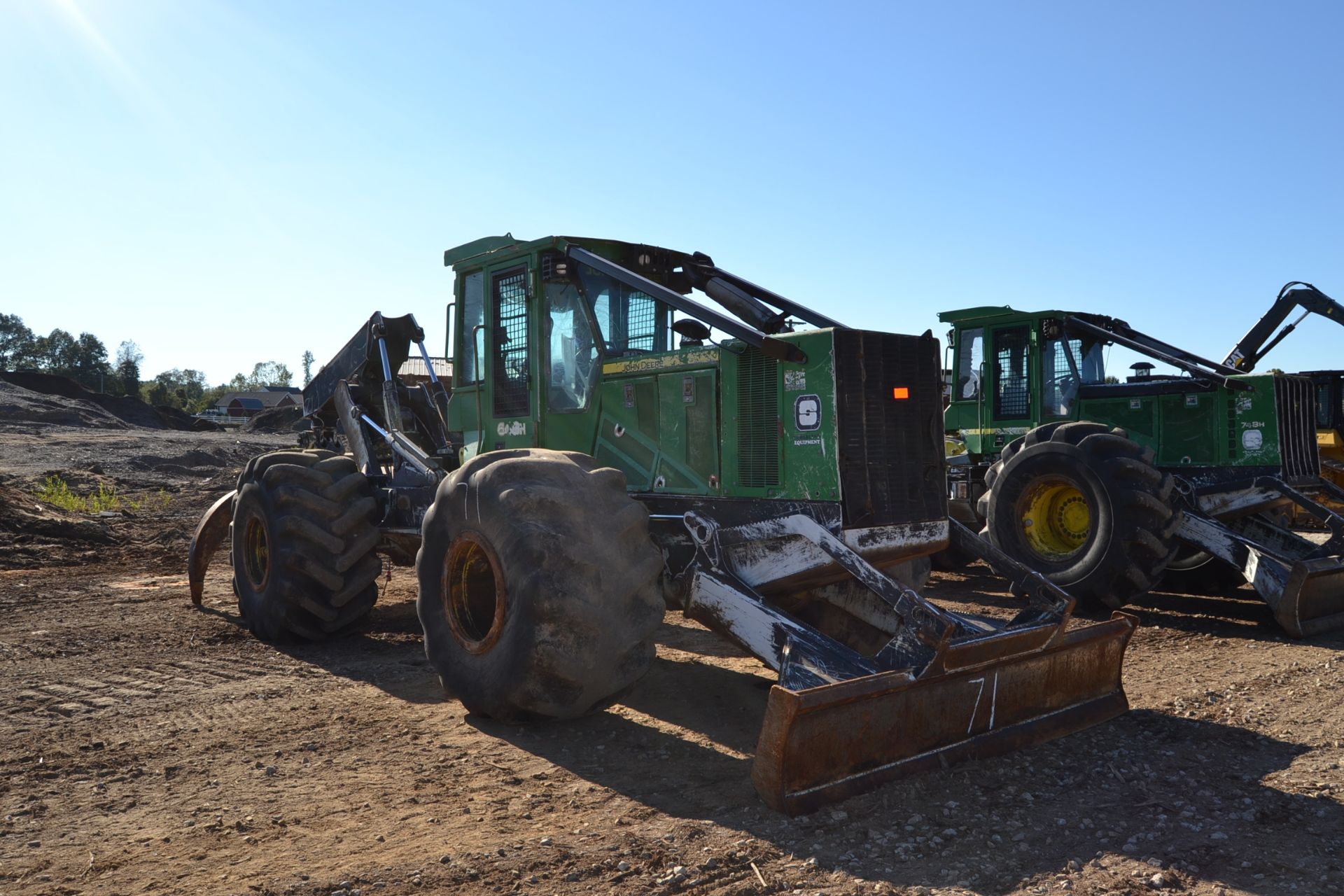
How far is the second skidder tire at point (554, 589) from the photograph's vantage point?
4.98 metres

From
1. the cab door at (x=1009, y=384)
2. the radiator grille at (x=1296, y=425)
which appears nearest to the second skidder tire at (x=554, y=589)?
the cab door at (x=1009, y=384)

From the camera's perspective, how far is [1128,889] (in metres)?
3.62

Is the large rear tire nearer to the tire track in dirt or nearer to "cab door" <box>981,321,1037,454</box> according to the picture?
the tire track in dirt

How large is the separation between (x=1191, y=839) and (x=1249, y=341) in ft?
36.2

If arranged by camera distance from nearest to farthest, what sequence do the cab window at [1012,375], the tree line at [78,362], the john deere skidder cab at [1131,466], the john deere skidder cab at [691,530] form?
the john deere skidder cab at [691,530] → the john deere skidder cab at [1131,466] → the cab window at [1012,375] → the tree line at [78,362]

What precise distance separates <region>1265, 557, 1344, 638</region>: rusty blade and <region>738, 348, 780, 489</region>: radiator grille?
17.1 ft

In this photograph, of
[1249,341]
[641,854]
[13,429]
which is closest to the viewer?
[641,854]

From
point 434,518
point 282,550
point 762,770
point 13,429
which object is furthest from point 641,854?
point 13,429

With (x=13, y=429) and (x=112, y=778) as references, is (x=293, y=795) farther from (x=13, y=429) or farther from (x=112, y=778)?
(x=13, y=429)

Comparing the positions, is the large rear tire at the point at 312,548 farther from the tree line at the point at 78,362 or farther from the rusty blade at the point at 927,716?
the tree line at the point at 78,362

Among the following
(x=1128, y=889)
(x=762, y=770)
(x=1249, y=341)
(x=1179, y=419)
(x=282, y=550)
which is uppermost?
(x=1249, y=341)

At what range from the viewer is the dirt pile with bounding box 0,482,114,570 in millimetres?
12672

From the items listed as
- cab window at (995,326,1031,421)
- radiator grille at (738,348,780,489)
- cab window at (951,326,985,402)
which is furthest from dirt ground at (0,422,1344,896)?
cab window at (951,326,985,402)

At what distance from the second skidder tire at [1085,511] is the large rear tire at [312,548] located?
19.6 feet
